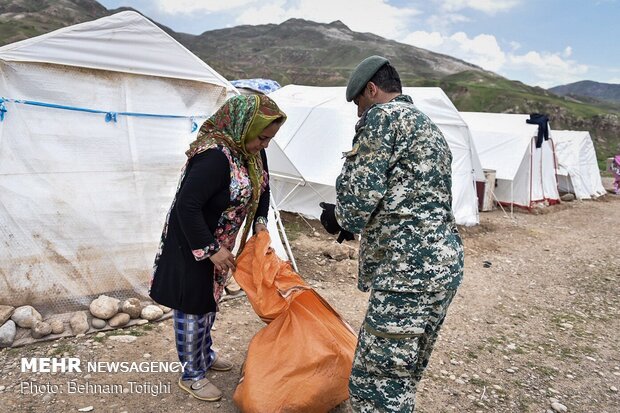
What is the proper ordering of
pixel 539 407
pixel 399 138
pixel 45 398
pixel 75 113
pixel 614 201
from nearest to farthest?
pixel 399 138
pixel 45 398
pixel 539 407
pixel 75 113
pixel 614 201

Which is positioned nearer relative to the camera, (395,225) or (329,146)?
(395,225)

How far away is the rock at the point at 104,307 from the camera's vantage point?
11.5 ft

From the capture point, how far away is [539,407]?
3006mm

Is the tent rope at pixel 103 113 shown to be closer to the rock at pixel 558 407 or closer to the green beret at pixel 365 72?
the green beret at pixel 365 72

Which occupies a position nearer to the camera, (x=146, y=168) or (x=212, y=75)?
(x=146, y=168)

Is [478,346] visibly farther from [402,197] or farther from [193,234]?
[193,234]

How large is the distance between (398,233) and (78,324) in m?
2.78

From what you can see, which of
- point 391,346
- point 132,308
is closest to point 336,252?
point 132,308

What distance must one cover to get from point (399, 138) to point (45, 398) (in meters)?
2.58


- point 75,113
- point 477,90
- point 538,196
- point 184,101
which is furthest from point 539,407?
point 477,90

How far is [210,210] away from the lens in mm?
2262

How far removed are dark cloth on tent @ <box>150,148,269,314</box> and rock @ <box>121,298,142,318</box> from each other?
142 centimetres

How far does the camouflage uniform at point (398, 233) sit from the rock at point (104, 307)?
237cm

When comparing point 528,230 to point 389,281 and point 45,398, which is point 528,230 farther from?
point 45,398
